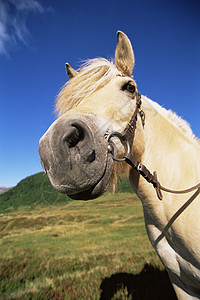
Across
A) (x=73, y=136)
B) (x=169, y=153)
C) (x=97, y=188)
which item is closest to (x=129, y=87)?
(x=169, y=153)

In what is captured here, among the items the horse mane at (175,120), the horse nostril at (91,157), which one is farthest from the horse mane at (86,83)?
the horse nostril at (91,157)

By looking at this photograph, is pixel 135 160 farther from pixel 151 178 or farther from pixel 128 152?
pixel 151 178

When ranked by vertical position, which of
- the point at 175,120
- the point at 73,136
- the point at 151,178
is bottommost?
the point at 151,178

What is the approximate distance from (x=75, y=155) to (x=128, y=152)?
62 centimetres

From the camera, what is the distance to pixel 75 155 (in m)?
1.56

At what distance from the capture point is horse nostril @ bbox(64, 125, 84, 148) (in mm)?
1518

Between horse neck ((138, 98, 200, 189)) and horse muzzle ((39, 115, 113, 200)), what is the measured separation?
884 millimetres

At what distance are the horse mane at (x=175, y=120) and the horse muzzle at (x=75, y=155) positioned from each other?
144 centimetres

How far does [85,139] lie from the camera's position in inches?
61.8

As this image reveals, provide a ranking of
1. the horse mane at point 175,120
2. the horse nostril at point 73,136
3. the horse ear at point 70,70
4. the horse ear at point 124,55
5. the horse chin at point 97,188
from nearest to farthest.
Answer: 1. the horse nostril at point 73,136
2. the horse chin at point 97,188
3. the horse ear at point 124,55
4. the horse mane at point 175,120
5. the horse ear at point 70,70

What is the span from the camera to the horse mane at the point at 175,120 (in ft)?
8.72

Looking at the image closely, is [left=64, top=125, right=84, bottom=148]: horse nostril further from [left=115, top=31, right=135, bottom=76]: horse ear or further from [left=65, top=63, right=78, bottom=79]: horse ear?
[left=65, top=63, right=78, bottom=79]: horse ear

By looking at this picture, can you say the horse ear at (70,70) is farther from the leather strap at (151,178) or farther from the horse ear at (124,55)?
the leather strap at (151,178)

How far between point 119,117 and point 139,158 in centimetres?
63
